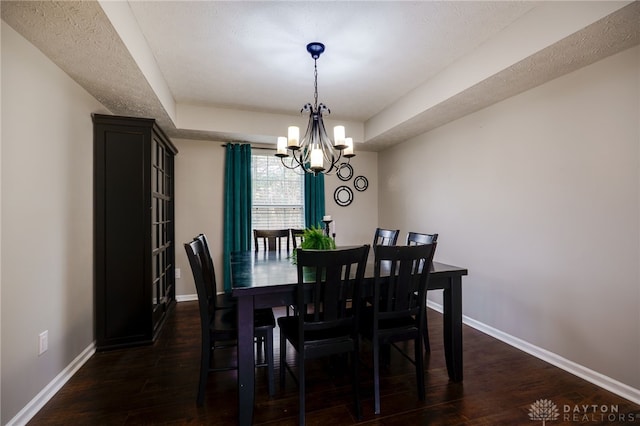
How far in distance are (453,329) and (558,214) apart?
4.27 feet

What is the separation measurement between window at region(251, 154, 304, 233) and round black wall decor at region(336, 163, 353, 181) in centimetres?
64

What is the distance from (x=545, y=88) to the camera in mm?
2561

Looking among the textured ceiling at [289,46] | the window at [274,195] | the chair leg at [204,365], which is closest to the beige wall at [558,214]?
the textured ceiling at [289,46]

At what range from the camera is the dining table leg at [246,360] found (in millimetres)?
1730

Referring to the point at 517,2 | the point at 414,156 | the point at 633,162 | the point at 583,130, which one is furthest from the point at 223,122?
the point at 633,162

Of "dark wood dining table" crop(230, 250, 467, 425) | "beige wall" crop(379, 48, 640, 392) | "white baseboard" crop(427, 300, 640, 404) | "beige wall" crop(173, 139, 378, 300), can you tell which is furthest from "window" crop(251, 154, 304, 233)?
"white baseboard" crop(427, 300, 640, 404)

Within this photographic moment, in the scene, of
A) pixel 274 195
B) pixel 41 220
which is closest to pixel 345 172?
pixel 274 195

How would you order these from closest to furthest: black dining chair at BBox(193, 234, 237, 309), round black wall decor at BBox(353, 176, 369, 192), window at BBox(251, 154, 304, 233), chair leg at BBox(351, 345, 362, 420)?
chair leg at BBox(351, 345, 362, 420) → black dining chair at BBox(193, 234, 237, 309) → window at BBox(251, 154, 304, 233) → round black wall decor at BBox(353, 176, 369, 192)

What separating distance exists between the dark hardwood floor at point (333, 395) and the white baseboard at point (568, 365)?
0.06 m

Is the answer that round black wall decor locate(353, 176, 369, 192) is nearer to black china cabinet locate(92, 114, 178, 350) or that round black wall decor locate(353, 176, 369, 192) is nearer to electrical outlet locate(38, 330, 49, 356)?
black china cabinet locate(92, 114, 178, 350)

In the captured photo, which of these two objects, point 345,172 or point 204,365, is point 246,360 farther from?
point 345,172

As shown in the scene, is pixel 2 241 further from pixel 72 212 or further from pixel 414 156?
pixel 414 156

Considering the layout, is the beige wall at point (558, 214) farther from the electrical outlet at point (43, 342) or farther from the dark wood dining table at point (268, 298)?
the electrical outlet at point (43, 342)

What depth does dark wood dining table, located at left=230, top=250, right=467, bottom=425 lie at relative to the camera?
1.74m
